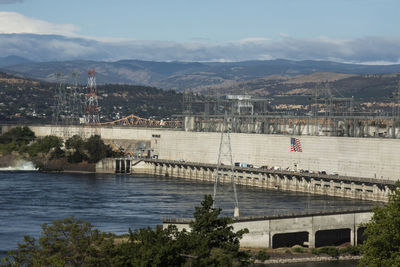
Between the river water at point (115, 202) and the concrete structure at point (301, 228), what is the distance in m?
10.2

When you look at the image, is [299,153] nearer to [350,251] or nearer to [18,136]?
[350,251]

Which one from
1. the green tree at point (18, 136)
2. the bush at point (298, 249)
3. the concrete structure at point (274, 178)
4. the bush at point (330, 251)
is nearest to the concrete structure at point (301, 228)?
the bush at point (298, 249)

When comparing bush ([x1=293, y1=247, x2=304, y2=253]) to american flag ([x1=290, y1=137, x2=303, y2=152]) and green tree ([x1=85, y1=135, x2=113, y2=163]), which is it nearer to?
american flag ([x1=290, y1=137, x2=303, y2=152])

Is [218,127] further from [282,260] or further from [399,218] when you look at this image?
[399,218]

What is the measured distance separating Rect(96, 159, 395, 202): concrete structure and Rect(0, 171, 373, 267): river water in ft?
8.41

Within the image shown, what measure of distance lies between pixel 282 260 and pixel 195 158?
82014 millimetres

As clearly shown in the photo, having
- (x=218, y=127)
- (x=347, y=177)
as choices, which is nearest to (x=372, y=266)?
(x=347, y=177)

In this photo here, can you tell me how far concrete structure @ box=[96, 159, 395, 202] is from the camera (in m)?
99.9

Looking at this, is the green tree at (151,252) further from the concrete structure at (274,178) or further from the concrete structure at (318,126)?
the concrete structure at (318,126)

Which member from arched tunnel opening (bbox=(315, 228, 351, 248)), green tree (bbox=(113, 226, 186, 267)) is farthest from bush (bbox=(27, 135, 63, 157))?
green tree (bbox=(113, 226, 186, 267))

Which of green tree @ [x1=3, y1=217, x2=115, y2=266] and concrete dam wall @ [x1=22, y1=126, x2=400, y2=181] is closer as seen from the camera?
green tree @ [x1=3, y1=217, x2=115, y2=266]

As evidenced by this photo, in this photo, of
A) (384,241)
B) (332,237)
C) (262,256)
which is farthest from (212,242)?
(332,237)

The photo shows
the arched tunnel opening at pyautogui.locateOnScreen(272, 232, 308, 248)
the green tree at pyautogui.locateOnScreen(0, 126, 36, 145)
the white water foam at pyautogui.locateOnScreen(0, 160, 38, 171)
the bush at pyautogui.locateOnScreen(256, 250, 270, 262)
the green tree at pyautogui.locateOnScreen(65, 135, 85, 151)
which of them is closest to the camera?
the bush at pyautogui.locateOnScreen(256, 250, 270, 262)

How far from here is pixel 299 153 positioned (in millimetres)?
116688
